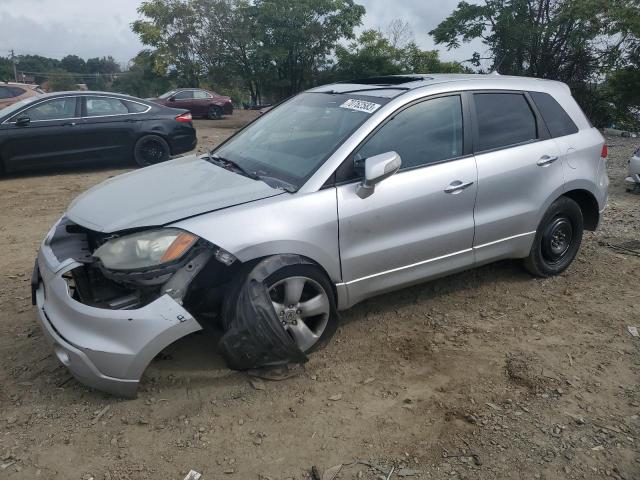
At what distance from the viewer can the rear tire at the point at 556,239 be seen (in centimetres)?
435

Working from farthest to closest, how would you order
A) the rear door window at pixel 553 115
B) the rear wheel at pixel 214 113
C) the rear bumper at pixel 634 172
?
the rear wheel at pixel 214 113, the rear bumper at pixel 634 172, the rear door window at pixel 553 115

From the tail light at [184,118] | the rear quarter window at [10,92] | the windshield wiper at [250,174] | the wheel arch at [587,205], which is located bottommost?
the wheel arch at [587,205]

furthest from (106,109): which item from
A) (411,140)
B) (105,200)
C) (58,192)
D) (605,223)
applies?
(605,223)

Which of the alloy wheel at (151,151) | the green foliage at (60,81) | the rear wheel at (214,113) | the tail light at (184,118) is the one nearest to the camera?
the alloy wheel at (151,151)

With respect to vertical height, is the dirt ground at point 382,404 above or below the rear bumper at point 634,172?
below

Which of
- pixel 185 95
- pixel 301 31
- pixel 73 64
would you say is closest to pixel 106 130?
pixel 185 95

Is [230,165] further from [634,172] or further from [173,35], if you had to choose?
[173,35]

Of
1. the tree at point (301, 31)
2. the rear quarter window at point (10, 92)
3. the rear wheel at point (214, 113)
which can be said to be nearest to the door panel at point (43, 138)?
the rear quarter window at point (10, 92)

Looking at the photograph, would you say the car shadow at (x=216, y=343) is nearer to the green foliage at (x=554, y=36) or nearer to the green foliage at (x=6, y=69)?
the green foliage at (x=554, y=36)

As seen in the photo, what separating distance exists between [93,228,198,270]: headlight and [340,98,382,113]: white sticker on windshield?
1.47 meters

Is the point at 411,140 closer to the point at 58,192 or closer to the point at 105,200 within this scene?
the point at 105,200

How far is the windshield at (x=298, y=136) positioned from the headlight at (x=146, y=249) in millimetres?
773

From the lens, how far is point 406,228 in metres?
3.50

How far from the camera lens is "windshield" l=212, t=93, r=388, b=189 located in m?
3.42
